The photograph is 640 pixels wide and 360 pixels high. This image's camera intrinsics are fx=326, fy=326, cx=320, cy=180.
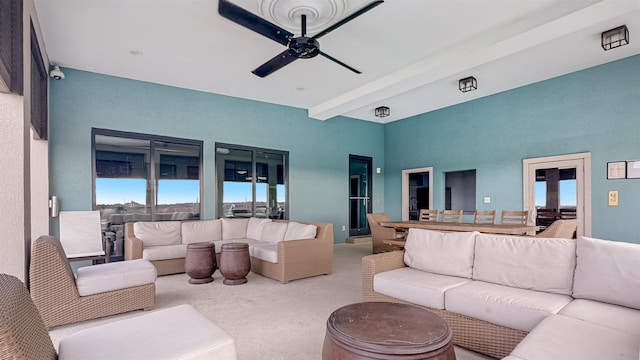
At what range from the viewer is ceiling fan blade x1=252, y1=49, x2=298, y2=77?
370 cm

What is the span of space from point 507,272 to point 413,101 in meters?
5.11

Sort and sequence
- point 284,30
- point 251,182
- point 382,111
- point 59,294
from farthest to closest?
point 382,111
point 251,182
point 284,30
point 59,294

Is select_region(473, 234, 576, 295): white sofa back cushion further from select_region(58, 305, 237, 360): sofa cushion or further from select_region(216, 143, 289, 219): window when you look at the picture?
select_region(216, 143, 289, 219): window

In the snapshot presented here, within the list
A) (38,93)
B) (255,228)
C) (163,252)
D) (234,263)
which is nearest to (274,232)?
(255,228)

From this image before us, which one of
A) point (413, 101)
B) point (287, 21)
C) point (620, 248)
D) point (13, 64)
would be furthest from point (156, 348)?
point (413, 101)

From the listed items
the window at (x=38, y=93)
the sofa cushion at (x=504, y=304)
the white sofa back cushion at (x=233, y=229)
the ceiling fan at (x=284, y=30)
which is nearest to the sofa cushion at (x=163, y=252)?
the white sofa back cushion at (x=233, y=229)

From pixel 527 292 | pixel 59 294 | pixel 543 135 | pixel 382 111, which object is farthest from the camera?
pixel 382 111

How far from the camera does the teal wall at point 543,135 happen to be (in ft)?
16.3

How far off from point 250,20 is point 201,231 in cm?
367

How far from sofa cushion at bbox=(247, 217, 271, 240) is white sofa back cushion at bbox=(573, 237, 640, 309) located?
14.6 ft

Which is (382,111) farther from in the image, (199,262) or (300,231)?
(199,262)

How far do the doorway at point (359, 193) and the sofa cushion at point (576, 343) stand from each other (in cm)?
684

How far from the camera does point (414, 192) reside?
29.0 ft

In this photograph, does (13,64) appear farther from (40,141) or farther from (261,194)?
(261,194)
